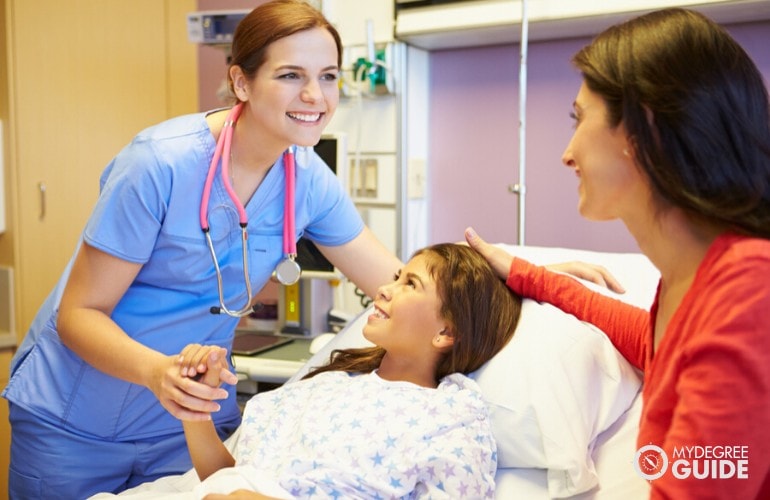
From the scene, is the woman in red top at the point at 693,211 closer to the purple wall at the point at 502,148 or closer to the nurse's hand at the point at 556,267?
the nurse's hand at the point at 556,267

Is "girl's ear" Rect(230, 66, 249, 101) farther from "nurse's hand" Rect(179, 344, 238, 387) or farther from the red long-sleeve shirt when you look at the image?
the red long-sleeve shirt

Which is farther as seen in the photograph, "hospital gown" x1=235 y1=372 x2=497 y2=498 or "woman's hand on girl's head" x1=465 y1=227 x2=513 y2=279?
"woman's hand on girl's head" x1=465 y1=227 x2=513 y2=279

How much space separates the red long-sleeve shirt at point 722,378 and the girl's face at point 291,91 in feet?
2.61

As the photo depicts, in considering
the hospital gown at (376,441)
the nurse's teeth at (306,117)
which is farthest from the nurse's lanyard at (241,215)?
the hospital gown at (376,441)

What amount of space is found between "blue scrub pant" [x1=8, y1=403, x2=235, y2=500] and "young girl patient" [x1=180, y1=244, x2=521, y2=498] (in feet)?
0.95

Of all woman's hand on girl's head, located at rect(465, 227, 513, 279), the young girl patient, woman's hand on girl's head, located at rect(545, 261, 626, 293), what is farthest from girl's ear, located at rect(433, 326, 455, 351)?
woman's hand on girl's head, located at rect(545, 261, 626, 293)

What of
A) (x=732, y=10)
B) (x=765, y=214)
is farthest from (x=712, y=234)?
(x=732, y=10)

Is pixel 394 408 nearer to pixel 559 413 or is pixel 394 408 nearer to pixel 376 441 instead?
pixel 376 441

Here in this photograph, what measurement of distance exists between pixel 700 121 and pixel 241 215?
88 centimetres

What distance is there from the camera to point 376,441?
1.29 metres

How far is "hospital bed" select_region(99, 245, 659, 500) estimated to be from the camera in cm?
130

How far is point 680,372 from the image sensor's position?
3.06 feet

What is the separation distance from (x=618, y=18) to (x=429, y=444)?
129cm

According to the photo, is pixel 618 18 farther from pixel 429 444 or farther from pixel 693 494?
pixel 693 494
